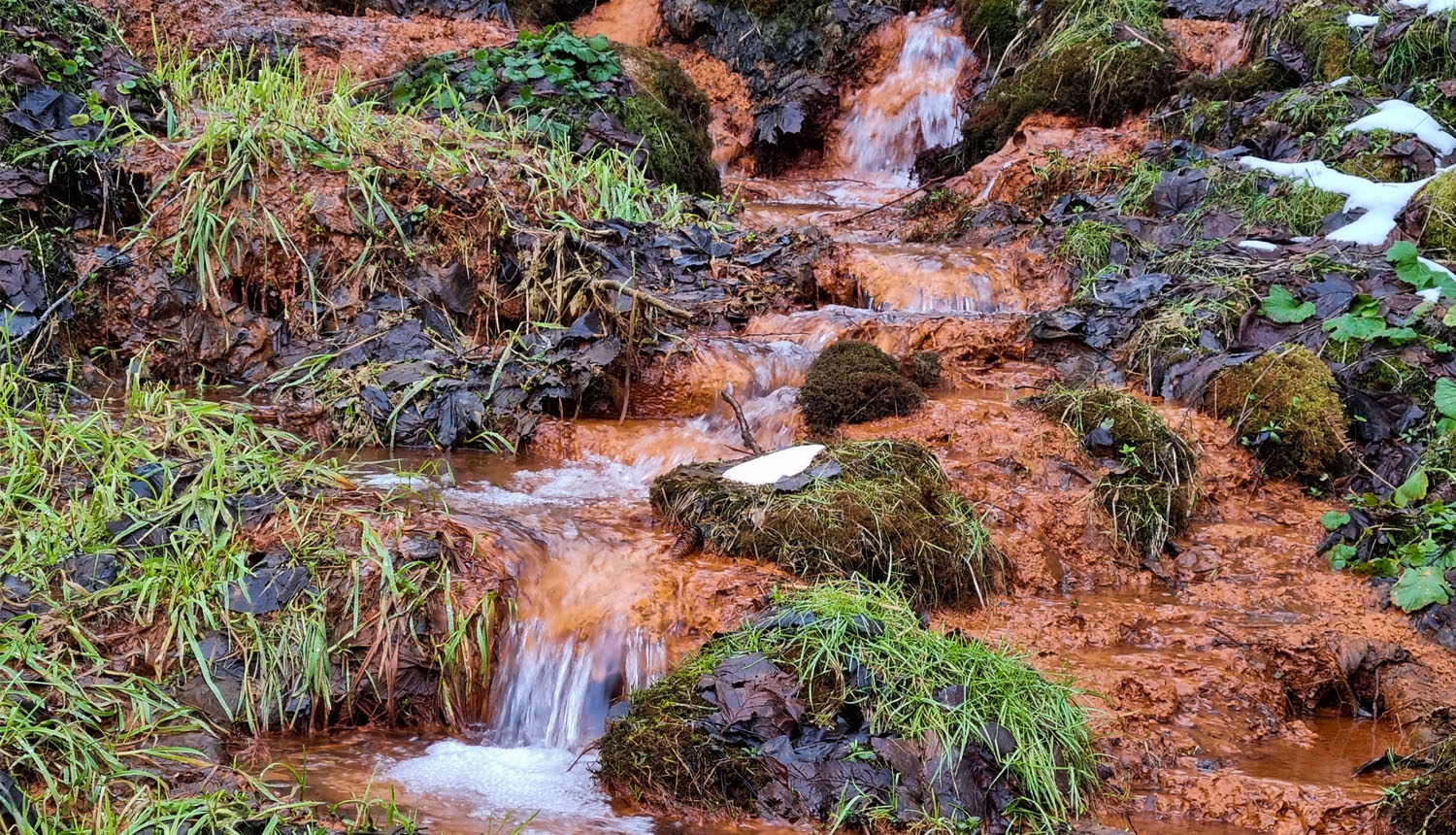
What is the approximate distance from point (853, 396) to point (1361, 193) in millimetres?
3934

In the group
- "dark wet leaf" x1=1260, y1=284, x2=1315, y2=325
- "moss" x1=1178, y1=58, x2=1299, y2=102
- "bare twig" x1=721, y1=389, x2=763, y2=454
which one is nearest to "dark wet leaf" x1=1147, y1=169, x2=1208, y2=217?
"moss" x1=1178, y1=58, x2=1299, y2=102

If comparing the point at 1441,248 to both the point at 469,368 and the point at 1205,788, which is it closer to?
the point at 1205,788

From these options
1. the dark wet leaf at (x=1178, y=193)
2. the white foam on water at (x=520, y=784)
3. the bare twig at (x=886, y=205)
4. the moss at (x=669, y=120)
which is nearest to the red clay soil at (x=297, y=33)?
the moss at (x=669, y=120)

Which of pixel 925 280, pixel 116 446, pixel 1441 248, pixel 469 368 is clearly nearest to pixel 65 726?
pixel 116 446

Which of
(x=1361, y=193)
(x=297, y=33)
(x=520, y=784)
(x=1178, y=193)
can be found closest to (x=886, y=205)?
(x=1178, y=193)

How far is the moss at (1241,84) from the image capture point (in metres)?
8.94

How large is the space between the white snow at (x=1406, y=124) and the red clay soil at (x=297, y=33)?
6.93 metres

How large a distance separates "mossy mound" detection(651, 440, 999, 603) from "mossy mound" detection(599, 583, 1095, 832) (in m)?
0.64

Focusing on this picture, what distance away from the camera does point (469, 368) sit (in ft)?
20.8

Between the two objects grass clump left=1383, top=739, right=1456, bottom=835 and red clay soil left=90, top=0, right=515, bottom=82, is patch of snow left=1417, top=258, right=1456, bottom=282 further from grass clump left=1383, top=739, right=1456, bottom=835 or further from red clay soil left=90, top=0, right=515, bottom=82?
red clay soil left=90, top=0, right=515, bottom=82

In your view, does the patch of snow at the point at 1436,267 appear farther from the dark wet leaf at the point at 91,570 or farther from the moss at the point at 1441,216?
the dark wet leaf at the point at 91,570

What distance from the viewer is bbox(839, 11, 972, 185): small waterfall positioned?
11.6m

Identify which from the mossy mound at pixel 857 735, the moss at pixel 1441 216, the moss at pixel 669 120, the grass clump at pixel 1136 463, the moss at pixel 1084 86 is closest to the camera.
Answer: the mossy mound at pixel 857 735

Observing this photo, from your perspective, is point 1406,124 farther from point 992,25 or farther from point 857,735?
point 857,735
